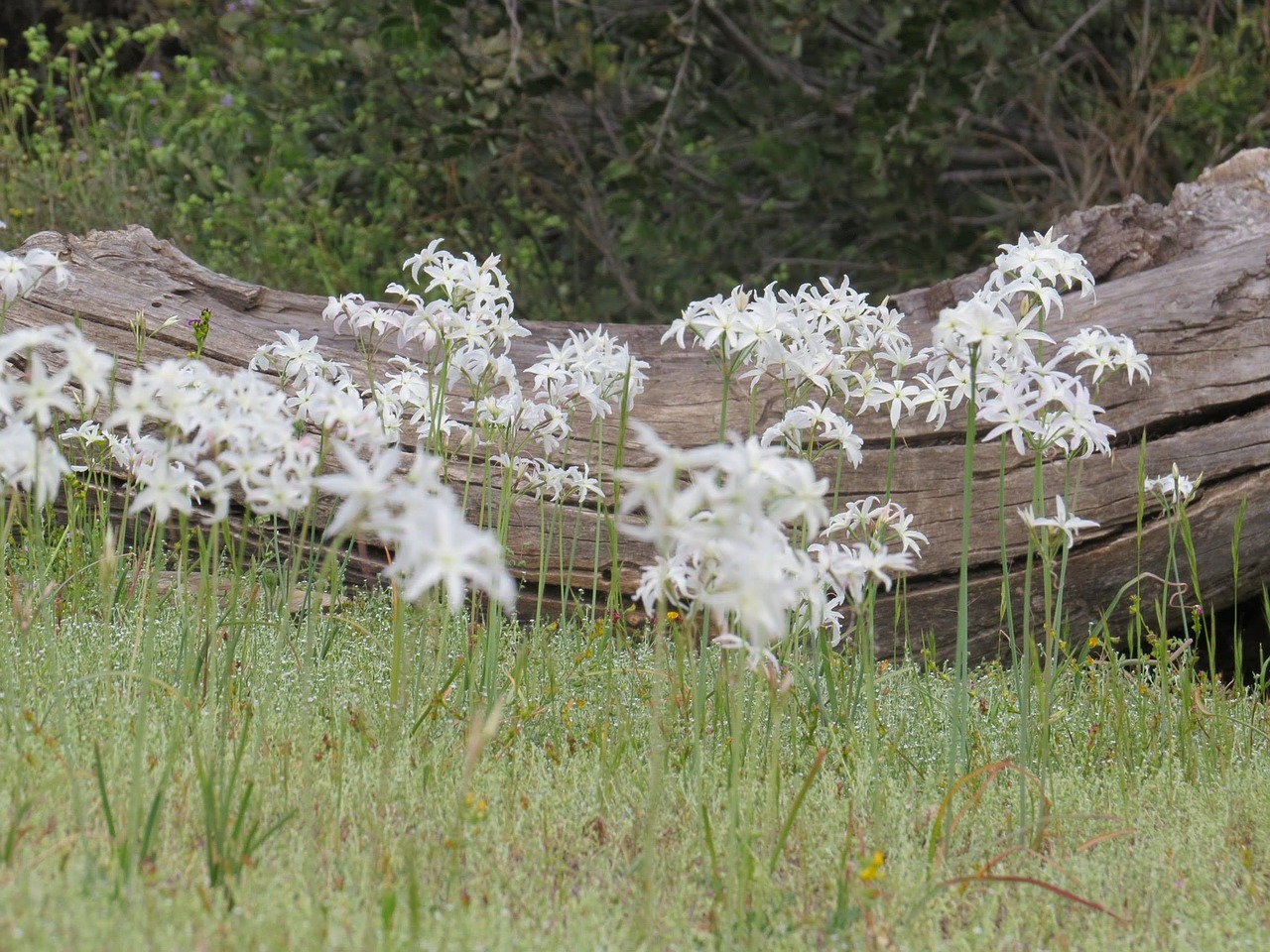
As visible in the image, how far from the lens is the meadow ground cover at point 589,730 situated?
69.6 inches

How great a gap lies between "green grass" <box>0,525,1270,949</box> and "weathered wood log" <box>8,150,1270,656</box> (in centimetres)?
85

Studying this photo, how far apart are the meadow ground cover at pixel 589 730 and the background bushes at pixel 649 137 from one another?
347 cm

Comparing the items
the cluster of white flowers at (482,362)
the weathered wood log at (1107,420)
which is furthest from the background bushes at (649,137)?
the cluster of white flowers at (482,362)

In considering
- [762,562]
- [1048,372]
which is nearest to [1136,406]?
[1048,372]

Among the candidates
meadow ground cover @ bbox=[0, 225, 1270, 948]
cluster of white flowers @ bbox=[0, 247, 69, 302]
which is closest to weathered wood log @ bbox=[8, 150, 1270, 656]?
meadow ground cover @ bbox=[0, 225, 1270, 948]

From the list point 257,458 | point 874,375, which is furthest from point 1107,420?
point 257,458

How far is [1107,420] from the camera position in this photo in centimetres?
414

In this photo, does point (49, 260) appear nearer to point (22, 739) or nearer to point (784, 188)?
point (22, 739)

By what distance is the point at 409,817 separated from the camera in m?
2.30

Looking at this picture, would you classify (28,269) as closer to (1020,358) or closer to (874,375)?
(874,375)

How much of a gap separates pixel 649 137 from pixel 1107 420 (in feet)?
10.2

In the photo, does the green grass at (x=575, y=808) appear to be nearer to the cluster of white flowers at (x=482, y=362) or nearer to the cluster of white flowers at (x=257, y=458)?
the cluster of white flowers at (x=257, y=458)

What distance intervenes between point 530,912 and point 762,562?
2.92 feet

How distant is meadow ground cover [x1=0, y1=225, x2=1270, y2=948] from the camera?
1769 millimetres
